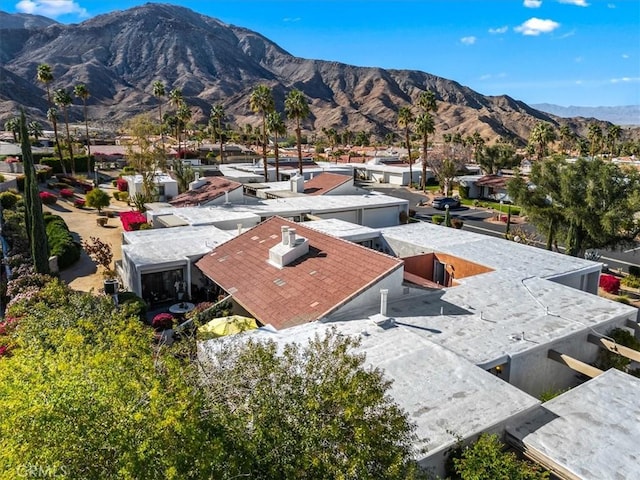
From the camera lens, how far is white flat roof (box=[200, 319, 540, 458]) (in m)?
12.0

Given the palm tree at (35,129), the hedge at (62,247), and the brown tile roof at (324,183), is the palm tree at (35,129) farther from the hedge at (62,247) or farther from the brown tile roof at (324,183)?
the brown tile roof at (324,183)

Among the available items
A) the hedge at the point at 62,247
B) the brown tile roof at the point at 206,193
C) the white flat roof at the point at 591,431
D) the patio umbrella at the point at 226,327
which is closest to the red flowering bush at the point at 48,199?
the hedge at the point at 62,247

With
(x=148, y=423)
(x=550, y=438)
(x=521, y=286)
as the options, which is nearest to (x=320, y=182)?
(x=521, y=286)

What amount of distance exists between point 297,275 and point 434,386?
405 inches

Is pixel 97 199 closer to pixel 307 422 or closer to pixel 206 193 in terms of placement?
pixel 206 193

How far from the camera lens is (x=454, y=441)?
11.4 m

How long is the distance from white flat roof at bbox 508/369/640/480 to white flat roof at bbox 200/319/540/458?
68 cm

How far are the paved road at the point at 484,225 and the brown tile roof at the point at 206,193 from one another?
22828 mm

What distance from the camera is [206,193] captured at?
45188 mm

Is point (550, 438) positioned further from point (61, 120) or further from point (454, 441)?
point (61, 120)

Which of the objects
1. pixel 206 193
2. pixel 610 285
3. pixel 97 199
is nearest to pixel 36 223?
pixel 206 193

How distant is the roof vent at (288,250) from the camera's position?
2400 cm

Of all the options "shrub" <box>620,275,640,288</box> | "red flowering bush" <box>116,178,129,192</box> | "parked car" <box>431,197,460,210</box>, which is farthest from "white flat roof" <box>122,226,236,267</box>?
"red flowering bush" <box>116,178,129,192</box>

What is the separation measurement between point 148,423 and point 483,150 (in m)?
90.0
